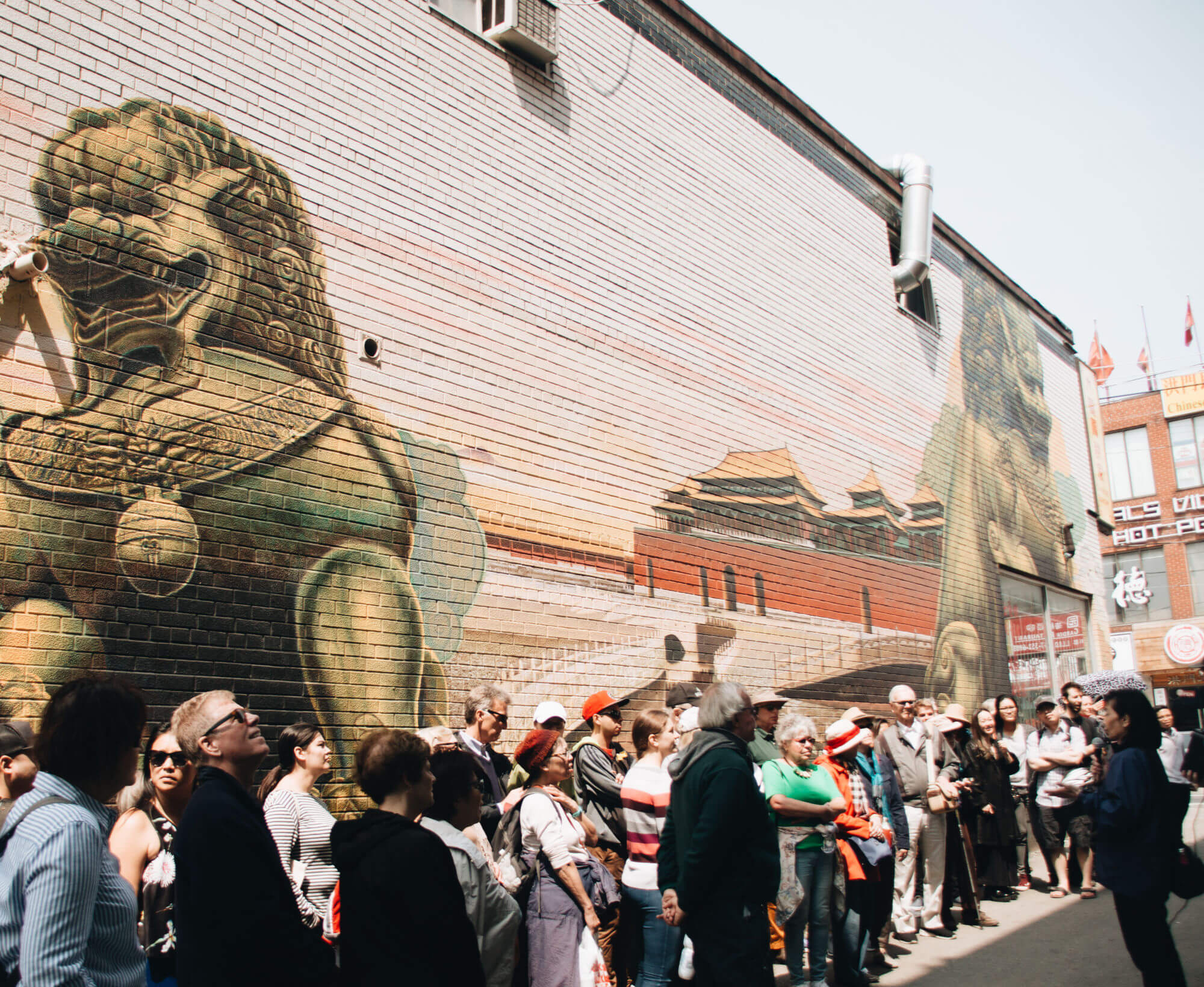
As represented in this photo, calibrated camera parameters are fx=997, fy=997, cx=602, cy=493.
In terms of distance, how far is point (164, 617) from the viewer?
5922 millimetres

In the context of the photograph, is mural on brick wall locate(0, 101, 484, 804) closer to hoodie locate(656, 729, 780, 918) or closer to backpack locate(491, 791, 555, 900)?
backpack locate(491, 791, 555, 900)

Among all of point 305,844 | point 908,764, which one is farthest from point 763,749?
point 305,844

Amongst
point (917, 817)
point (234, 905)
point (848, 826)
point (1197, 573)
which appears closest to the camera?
point (234, 905)

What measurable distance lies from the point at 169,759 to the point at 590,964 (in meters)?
2.20

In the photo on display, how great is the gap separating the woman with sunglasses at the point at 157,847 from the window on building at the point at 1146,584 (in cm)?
3994

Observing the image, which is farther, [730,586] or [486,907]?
[730,586]

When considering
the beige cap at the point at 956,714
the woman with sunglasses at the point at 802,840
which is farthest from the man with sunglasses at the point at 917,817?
the woman with sunglasses at the point at 802,840

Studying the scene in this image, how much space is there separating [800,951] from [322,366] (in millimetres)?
4966

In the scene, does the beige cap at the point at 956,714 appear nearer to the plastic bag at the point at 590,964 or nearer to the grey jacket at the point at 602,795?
the grey jacket at the point at 602,795

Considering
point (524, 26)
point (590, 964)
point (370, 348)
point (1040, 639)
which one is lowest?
point (590, 964)

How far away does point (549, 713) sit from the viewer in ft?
20.7

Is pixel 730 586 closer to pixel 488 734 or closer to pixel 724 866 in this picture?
pixel 488 734

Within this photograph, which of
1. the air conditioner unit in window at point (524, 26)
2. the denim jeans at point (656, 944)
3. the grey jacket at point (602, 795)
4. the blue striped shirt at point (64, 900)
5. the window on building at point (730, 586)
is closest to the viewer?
the blue striped shirt at point (64, 900)

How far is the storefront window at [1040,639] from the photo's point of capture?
1725 centimetres
